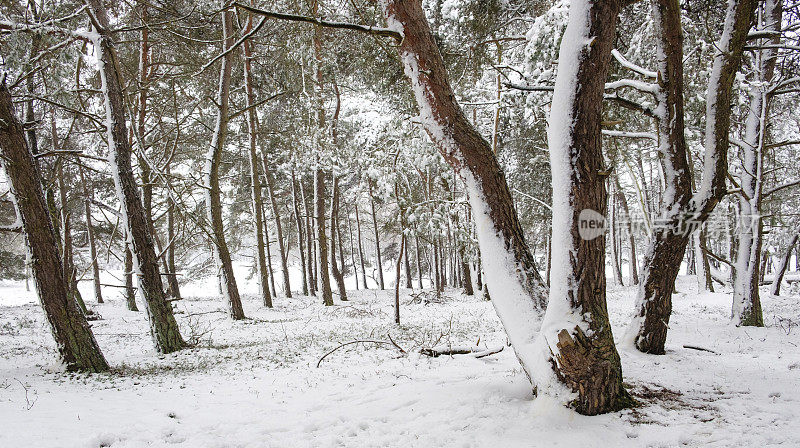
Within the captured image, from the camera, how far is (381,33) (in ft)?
11.5

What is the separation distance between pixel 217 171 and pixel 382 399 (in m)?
8.55

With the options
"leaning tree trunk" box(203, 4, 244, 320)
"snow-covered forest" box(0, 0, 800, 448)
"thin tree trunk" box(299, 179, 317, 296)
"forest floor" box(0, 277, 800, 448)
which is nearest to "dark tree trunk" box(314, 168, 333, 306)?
"snow-covered forest" box(0, 0, 800, 448)

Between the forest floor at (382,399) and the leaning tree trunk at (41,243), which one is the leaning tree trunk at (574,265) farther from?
the leaning tree trunk at (41,243)

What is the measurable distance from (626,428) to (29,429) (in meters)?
5.02

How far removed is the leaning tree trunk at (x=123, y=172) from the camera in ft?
21.5

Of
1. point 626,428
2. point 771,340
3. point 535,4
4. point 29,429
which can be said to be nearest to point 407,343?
point 626,428

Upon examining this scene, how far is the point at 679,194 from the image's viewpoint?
4891 mm

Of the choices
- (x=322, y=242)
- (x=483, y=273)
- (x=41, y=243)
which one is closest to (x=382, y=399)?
(x=483, y=273)

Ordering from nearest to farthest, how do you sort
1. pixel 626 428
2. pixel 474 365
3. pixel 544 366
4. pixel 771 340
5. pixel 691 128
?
pixel 626 428, pixel 544 366, pixel 474 365, pixel 771 340, pixel 691 128

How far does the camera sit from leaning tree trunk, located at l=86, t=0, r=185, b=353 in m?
6.54

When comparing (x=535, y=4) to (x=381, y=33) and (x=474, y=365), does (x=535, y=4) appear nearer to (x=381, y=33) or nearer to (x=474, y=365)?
(x=381, y=33)

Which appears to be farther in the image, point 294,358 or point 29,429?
point 294,358

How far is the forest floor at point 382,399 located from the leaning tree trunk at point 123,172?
1.24 m

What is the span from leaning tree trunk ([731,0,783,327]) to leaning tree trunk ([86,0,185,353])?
11319 mm
